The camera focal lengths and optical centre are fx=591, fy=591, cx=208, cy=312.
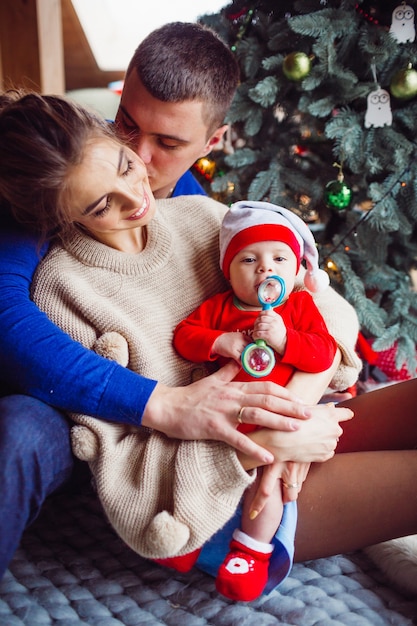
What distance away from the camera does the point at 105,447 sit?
1.09 meters

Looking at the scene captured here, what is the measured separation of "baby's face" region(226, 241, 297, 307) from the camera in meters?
1.19

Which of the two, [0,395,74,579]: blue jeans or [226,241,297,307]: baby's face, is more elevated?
[226,241,297,307]: baby's face

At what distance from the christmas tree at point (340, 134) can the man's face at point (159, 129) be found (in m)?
0.43

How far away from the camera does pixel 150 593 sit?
3.92ft

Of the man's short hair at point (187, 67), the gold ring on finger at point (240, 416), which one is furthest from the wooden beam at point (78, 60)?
the gold ring on finger at point (240, 416)

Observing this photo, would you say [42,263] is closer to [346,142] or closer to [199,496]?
[199,496]

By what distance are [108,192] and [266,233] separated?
32 centimetres

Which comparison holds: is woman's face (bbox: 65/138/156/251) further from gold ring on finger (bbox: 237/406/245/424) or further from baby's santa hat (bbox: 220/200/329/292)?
gold ring on finger (bbox: 237/406/245/424)

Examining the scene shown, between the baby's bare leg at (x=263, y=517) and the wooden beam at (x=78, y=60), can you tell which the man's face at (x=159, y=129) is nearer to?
the baby's bare leg at (x=263, y=517)

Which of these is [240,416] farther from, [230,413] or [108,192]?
[108,192]

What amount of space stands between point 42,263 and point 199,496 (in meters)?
0.58

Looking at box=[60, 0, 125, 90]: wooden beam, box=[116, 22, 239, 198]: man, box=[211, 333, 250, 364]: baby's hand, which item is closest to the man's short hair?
box=[116, 22, 239, 198]: man

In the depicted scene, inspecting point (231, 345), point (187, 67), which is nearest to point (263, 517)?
point (231, 345)

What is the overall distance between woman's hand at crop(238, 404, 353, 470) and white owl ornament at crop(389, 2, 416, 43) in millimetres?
1203
